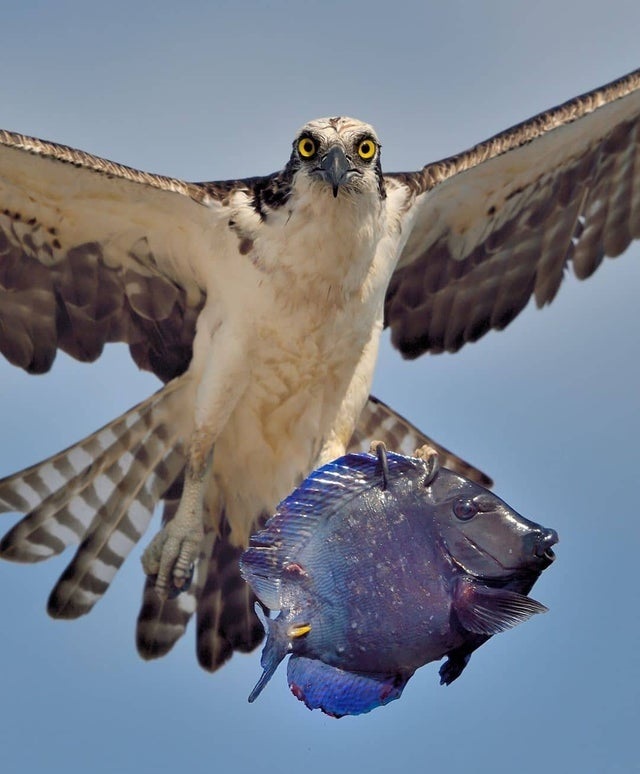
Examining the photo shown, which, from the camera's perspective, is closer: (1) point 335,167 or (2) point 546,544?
(2) point 546,544

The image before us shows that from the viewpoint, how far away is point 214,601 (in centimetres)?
1080

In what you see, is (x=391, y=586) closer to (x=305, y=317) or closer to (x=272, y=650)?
(x=272, y=650)

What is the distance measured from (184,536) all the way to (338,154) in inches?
101

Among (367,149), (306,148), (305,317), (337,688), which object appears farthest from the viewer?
(305,317)

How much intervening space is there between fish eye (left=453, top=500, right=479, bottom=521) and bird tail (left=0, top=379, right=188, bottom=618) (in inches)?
168

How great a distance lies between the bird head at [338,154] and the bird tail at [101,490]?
1887mm

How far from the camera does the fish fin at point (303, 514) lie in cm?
642

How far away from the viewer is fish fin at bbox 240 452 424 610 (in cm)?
642

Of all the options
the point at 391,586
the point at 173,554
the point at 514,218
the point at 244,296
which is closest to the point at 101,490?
the point at 173,554

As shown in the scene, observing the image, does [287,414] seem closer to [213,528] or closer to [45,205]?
[213,528]

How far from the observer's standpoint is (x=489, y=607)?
620 centimetres

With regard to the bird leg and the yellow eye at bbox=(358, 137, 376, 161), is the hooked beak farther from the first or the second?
the bird leg

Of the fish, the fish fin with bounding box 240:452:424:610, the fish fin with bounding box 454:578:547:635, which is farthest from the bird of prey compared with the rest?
the fish fin with bounding box 454:578:547:635

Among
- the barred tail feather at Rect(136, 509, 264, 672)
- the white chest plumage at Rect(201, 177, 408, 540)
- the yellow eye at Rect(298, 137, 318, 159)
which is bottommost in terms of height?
the barred tail feather at Rect(136, 509, 264, 672)
